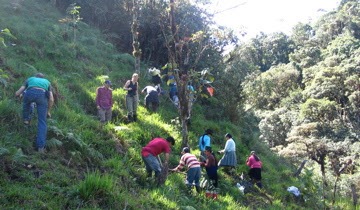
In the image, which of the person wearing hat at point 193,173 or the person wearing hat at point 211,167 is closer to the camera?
the person wearing hat at point 193,173

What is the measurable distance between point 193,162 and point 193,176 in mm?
348

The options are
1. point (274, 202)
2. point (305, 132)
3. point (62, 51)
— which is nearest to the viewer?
point (274, 202)

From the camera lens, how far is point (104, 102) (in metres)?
10.4

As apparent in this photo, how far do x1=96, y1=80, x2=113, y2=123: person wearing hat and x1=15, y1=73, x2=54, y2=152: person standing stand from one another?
2845 millimetres

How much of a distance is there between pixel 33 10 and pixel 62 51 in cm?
567

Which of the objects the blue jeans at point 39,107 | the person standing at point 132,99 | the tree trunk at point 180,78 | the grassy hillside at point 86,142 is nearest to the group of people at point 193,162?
the grassy hillside at point 86,142

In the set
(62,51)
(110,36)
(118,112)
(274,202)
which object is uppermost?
(110,36)

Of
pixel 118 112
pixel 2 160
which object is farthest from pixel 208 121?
pixel 2 160

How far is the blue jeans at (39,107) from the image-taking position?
7.02m

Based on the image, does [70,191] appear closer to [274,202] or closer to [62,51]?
[274,202]

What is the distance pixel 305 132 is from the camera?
29984mm

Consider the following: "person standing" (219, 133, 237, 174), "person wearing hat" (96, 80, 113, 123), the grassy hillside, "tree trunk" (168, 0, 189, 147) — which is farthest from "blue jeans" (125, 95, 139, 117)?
"person standing" (219, 133, 237, 174)

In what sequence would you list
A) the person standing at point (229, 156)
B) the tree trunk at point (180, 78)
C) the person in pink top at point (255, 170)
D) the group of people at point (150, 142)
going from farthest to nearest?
the person in pink top at point (255, 170) → the person standing at point (229, 156) → the tree trunk at point (180, 78) → the group of people at point (150, 142)

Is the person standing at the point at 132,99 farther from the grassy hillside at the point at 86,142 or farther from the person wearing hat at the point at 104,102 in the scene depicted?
the person wearing hat at the point at 104,102
